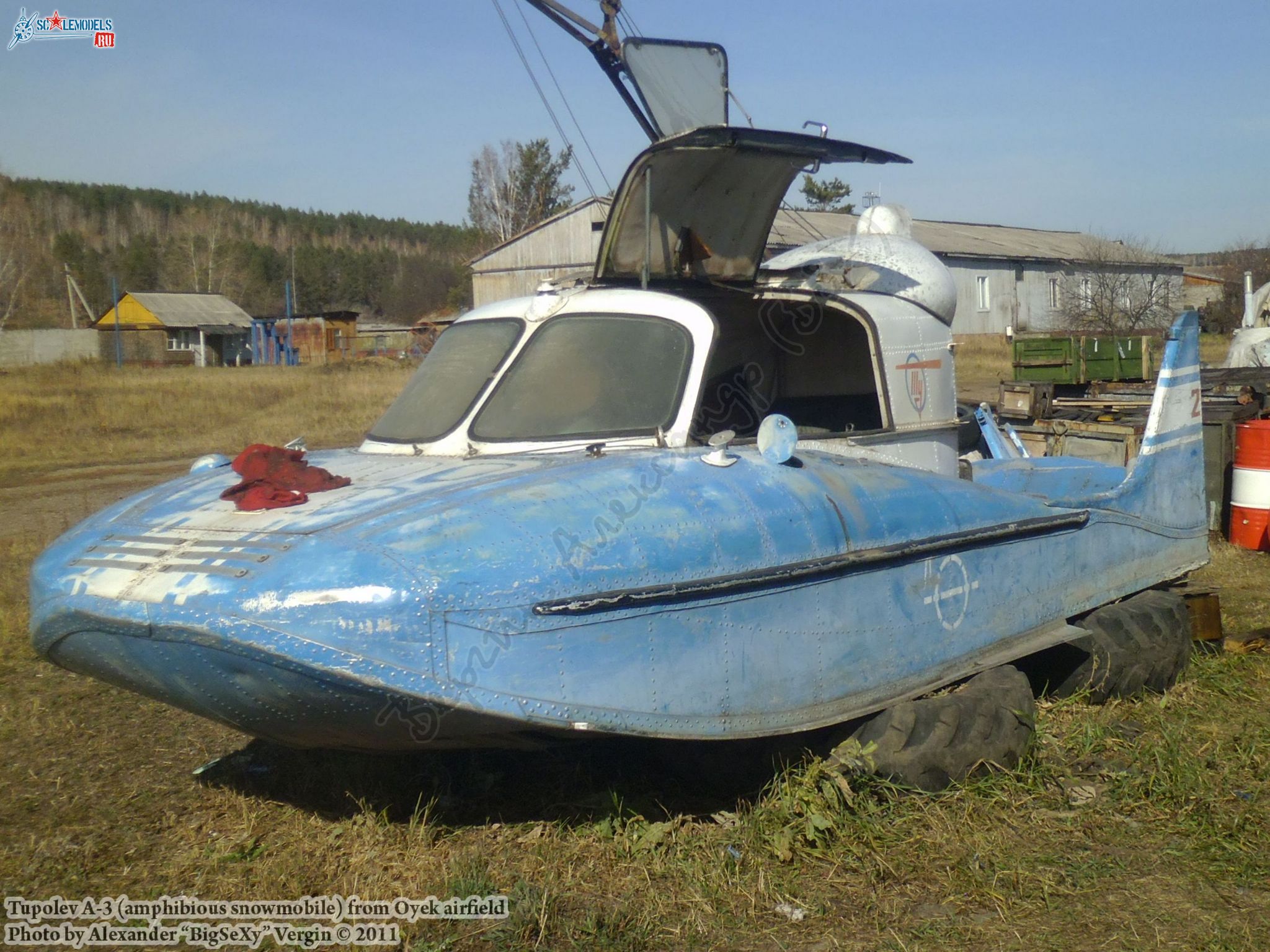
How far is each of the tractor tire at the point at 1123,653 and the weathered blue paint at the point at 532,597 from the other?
1002 mm

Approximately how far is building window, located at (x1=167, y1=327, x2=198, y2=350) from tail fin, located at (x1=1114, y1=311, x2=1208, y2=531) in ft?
172

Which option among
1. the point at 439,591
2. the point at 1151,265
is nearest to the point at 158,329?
the point at 1151,265

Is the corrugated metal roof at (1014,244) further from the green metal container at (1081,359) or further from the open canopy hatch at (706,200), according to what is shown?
the open canopy hatch at (706,200)

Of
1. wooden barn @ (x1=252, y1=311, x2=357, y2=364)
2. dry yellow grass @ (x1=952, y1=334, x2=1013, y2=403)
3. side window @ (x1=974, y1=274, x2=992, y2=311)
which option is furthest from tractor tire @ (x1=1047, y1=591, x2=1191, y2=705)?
wooden barn @ (x1=252, y1=311, x2=357, y2=364)

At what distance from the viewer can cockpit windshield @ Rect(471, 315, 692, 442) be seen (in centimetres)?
455

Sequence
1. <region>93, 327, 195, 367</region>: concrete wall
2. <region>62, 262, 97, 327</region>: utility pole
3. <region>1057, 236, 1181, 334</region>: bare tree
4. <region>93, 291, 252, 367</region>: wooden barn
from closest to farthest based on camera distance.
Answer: <region>1057, 236, 1181, 334</region>: bare tree, <region>93, 327, 195, 367</region>: concrete wall, <region>93, 291, 252, 367</region>: wooden barn, <region>62, 262, 97, 327</region>: utility pole

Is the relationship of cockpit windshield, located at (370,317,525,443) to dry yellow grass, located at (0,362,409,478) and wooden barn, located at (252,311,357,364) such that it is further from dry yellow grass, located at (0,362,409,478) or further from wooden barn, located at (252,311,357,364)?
wooden barn, located at (252,311,357,364)

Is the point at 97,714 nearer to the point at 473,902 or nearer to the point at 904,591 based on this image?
the point at 473,902

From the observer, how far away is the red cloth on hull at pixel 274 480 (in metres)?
3.71

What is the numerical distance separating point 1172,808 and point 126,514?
4192 mm

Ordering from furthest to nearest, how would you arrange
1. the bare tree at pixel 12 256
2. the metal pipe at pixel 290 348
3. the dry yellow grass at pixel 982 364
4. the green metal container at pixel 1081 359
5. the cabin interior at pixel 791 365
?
1. the bare tree at pixel 12 256
2. the metal pipe at pixel 290 348
3. the dry yellow grass at pixel 982 364
4. the green metal container at pixel 1081 359
5. the cabin interior at pixel 791 365

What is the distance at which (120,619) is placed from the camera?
130 inches

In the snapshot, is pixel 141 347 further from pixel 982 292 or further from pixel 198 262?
pixel 982 292

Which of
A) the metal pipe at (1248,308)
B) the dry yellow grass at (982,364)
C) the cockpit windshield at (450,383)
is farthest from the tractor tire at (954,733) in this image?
the metal pipe at (1248,308)
